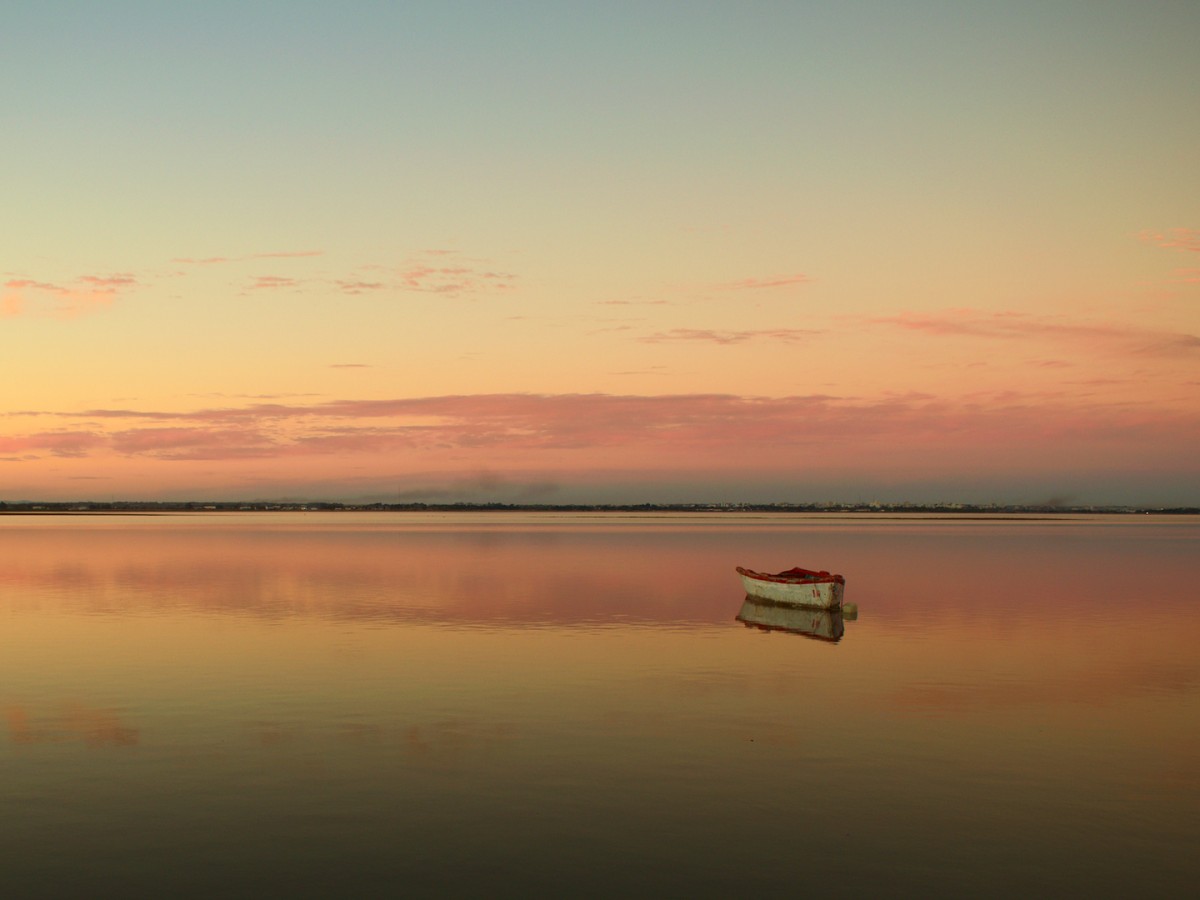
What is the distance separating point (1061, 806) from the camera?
2012cm

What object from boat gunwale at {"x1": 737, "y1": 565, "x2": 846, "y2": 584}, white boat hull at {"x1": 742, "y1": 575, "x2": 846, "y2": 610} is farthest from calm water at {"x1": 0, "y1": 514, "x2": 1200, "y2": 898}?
boat gunwale at {"x1": 737, "y1": 565, "x2": 846, "y2": 584}

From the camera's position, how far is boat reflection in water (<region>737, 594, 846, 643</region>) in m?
48.0

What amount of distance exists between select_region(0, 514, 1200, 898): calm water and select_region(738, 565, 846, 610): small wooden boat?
207 centimetres

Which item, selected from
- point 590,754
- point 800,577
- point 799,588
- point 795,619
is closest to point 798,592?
point 799,588

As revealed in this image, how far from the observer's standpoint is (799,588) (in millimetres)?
55469

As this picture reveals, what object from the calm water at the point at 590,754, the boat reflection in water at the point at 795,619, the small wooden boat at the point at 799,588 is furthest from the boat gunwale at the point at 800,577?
→ the calm water at the point at 590,754

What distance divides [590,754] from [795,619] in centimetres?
3051

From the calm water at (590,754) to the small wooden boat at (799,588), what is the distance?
2070 millimetres

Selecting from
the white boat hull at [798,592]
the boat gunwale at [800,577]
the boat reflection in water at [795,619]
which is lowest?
the boat reflection in water at [795,619]

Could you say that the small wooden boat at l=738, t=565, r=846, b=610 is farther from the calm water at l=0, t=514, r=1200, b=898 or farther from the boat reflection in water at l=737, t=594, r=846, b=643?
the calm water at l=0, t=514, r=1200, b=898

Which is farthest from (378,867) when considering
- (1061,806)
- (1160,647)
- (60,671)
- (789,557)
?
(789,557)

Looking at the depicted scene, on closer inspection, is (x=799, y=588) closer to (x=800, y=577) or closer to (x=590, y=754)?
(x=800, y=577)

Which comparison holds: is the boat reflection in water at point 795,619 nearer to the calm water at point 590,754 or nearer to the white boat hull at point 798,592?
the white boat hull at point 798,592

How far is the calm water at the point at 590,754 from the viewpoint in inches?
662
